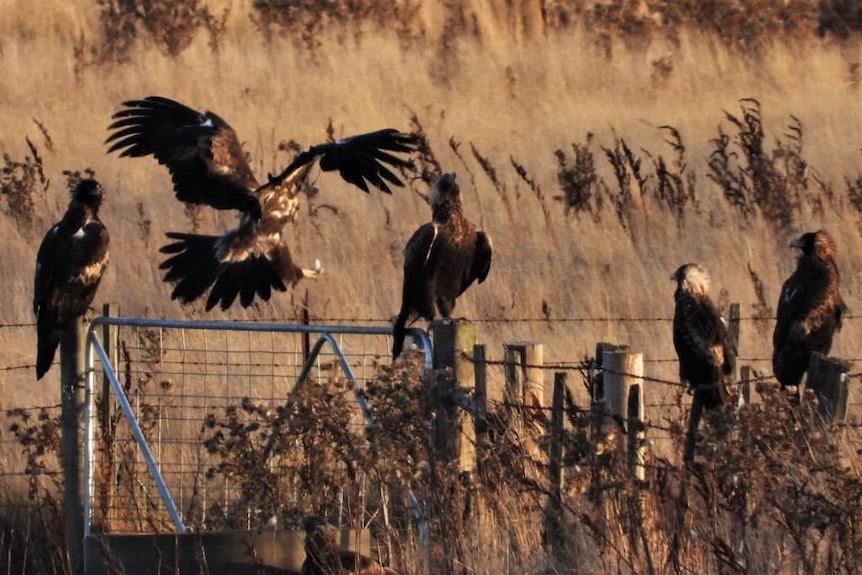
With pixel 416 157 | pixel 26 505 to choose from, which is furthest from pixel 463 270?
pixel 416 157

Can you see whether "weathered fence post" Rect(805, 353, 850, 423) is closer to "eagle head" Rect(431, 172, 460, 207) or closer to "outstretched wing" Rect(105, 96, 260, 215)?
"eagle head" Rect(431, 172, 460, 207)

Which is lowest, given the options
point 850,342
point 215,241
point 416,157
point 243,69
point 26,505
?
point 26,505

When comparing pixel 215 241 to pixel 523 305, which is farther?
pixel 523 305

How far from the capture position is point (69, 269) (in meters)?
7.80

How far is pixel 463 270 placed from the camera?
8.34 meters

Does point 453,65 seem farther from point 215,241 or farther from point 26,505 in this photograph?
point 26,505

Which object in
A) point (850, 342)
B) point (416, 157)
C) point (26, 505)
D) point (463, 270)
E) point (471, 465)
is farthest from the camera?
point (416, 157)

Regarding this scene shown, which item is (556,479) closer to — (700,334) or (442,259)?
(700,334)

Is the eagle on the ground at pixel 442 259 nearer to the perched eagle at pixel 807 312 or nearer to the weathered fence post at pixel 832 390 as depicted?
the perched eagle at pixel 807 312

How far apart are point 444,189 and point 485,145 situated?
6716 mm

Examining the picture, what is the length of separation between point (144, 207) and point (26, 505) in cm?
561

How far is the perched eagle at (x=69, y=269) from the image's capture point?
24.7 feet

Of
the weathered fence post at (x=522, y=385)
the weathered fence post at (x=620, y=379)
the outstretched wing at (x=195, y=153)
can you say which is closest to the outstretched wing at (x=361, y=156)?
the outstretched wing at (x=195, y=153)

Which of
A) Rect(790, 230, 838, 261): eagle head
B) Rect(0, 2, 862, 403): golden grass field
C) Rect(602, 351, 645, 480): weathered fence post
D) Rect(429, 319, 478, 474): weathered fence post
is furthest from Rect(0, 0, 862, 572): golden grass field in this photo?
Rect(429, 319, 478, 474): weathered fence post
